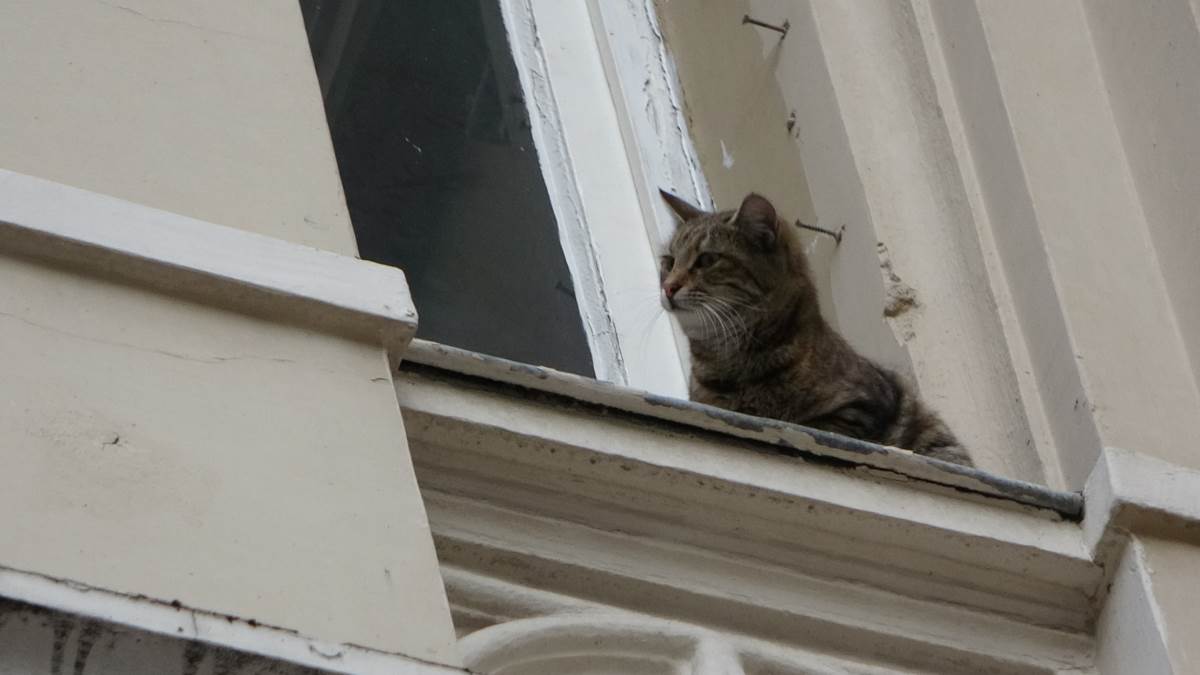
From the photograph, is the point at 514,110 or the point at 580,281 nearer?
the point at 580,281

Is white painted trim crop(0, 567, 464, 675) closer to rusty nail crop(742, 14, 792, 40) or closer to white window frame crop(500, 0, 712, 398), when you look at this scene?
white window frame crop(500, 0, 712, 398)

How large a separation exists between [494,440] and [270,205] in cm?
39

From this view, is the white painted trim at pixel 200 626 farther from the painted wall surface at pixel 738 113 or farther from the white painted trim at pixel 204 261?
the painted wall surface at pixel 738 113

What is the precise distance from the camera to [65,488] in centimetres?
212

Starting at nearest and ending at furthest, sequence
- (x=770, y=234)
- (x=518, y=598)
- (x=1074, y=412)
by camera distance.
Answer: (x=518, y=598) < (x=1074, y=412) < (x=770, y=234)

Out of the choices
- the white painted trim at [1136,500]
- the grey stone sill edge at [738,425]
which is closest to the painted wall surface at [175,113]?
the grey stone sill edge at [738,425]

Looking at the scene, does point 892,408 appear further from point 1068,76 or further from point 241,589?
point 241,589

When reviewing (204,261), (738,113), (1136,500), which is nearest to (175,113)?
(204,261)

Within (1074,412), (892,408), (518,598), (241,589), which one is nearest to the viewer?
(241,589)

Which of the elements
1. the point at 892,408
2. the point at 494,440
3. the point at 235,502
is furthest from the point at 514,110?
the point at 235,502

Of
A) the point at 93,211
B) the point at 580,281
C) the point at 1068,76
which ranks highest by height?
the point at 1068,76

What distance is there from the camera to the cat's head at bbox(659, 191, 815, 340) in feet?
13.5

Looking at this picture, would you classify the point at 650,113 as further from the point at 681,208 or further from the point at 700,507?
the point at 700,507

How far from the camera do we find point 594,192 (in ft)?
13.9
